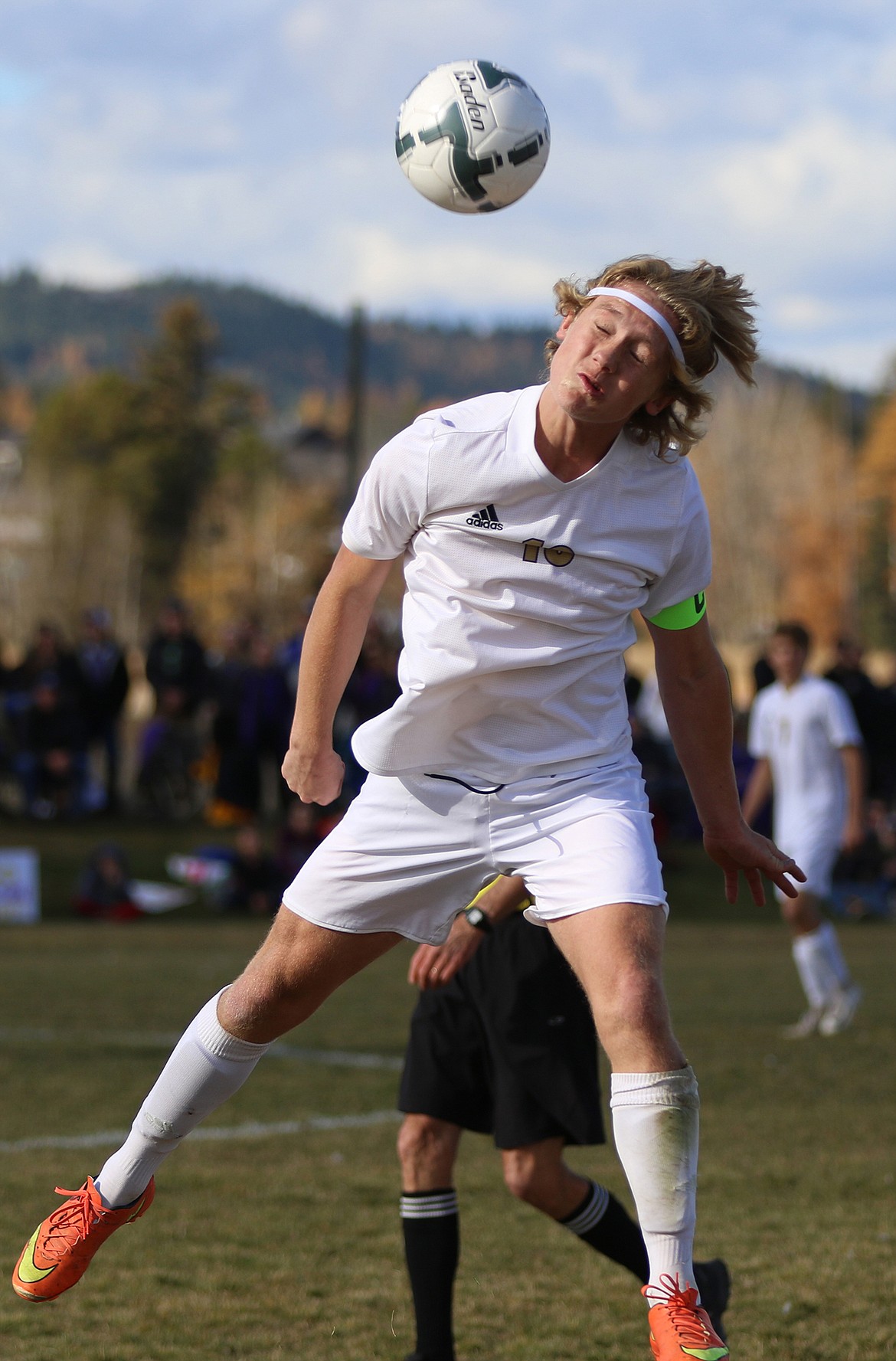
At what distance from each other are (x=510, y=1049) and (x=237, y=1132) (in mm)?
3392

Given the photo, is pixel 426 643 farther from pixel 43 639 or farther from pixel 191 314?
pixel 191 314

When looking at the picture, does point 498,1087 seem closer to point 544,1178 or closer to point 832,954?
point 544,1178

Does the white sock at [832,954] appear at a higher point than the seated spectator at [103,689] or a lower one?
higher

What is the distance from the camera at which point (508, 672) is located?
376 centimetres

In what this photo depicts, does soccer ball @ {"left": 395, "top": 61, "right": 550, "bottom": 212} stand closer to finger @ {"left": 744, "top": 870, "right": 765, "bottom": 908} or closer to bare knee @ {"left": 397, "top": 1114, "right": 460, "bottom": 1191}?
finger @ {"left": 744, "top": 870, "right": 765, "bottom": 908}

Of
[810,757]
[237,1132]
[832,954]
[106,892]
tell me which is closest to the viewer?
[237,1132]

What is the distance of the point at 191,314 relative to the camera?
8469 cm

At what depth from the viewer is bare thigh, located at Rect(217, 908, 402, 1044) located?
3.83 m

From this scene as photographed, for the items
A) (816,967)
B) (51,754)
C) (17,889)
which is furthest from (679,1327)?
(51,754)

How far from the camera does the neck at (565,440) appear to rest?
3.68 metres

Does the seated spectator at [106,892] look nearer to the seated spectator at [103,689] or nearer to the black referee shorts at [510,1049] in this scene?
the seated spectator at [103,689]

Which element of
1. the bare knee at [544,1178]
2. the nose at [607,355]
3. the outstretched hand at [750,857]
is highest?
the nose at [607,355]

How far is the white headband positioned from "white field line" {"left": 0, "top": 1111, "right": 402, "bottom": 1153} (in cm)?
452

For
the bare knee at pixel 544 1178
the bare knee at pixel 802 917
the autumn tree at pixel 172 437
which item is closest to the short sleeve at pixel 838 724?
the bare knee at pixel 802 917
